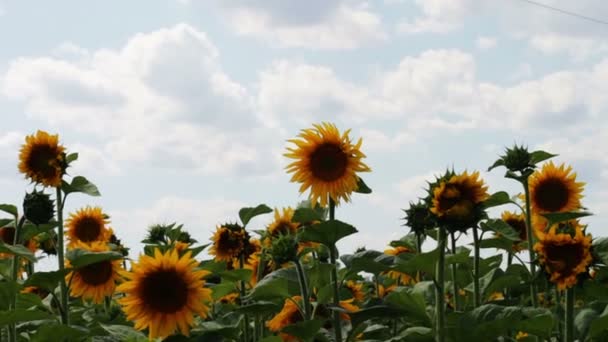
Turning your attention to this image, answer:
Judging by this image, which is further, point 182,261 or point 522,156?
point 522,156

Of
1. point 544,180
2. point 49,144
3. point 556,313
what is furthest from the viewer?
point 544,180

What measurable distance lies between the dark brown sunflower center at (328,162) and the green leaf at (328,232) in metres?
0.50

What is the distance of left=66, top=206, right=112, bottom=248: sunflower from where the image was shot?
23.3ft

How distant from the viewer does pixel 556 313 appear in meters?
4.36

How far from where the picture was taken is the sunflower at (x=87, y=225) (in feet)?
23.3

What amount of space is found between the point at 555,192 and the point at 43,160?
3476 millimetres

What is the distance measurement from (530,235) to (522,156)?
506 millimetres

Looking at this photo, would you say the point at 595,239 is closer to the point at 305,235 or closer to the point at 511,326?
the point at 511,326

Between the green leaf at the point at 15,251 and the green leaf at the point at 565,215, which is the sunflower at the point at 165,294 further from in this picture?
the green leaf at the point at 565,215

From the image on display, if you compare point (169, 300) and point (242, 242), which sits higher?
point (242, 242)

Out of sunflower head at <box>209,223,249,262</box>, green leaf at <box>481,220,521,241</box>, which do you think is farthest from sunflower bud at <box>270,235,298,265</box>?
sunflower head at <box>209,223,249,262</box>

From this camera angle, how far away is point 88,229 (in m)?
7.10

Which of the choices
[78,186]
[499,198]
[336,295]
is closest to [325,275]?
[336,295]

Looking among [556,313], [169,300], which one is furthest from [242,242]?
[556,313]
